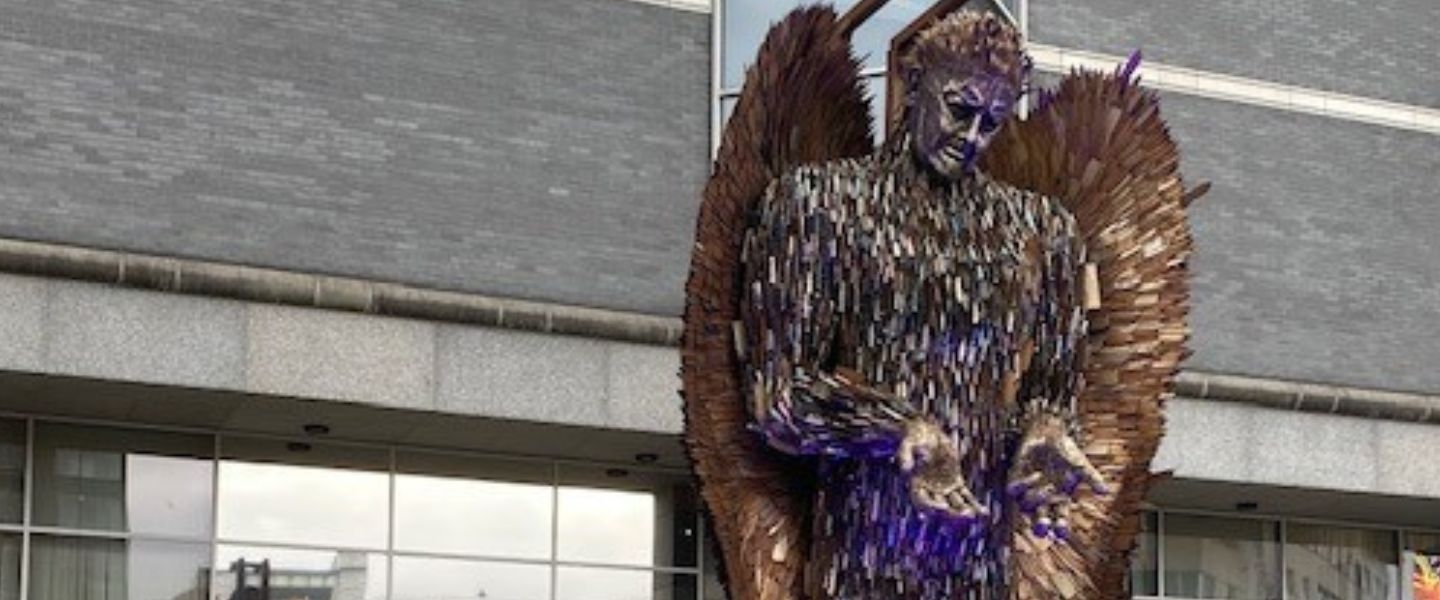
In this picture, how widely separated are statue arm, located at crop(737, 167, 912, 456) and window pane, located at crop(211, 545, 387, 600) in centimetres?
910

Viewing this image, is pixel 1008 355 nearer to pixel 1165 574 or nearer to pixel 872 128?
pixel 872 128

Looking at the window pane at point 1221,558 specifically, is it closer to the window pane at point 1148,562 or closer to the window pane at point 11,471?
the window pane at point 1148,562

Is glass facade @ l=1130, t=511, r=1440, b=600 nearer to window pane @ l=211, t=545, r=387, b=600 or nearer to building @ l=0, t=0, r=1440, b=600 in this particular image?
building @ l=0, t=0, r=1440, b=600

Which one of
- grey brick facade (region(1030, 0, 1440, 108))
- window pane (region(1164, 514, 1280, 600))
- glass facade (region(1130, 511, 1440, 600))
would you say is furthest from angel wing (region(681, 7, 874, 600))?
window pane (region(1164, 514, 1280, 600))

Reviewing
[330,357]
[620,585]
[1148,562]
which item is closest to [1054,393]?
[330,357]

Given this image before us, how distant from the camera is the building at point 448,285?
1574cm

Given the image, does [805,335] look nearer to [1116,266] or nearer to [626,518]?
[1116,266]

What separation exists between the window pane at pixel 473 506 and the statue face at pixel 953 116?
934 centimetres

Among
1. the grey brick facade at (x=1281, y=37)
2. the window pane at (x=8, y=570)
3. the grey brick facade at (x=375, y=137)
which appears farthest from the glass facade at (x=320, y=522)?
the grey brick facade at (x=1281, y=37)

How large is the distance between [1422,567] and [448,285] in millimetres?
8989

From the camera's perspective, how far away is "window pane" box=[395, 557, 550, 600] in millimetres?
17641

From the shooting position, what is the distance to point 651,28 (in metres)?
17.5

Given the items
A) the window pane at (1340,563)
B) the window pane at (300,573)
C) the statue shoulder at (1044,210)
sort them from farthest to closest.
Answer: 1. the window pane at (1340,563)
2. the window pane at (300,573)
3. the statue shoulder at (1044,210)

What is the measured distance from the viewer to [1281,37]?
1969 centimetres
